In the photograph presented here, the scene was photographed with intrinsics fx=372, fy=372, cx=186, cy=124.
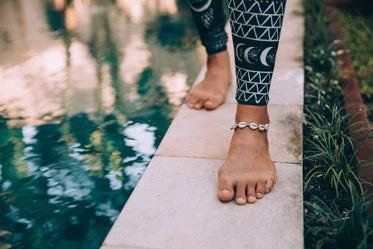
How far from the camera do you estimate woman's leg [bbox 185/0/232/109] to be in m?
1.67

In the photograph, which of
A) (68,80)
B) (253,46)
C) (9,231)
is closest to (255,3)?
(253,46)

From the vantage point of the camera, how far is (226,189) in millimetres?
1156

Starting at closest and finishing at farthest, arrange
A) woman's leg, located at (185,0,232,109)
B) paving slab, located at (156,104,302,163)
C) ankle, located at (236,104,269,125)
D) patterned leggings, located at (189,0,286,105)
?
patterned leggings, located at (189,0,286,105) < ankle, located at (236,104,269,125) < paving slab, located at (156,104,302,163) < woman's leg, located at (185,0,232,109)

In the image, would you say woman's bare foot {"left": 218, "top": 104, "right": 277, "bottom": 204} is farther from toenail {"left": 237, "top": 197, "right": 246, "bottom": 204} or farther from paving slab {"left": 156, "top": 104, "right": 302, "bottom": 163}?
paving slab {"left": 156, "top": 104, "right": 302, "bottom": 163}

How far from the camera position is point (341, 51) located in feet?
7.67

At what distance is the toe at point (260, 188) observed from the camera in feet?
3.83

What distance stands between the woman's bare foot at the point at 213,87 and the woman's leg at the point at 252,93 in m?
0.45

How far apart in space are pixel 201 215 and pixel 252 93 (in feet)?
1.40

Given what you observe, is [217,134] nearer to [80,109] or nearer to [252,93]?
[252,93]

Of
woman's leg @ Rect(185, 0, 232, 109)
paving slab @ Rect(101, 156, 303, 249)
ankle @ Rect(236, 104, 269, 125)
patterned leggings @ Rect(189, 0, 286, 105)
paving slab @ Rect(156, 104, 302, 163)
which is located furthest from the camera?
woman's leg @ Rect(185, 0, 232, 109)

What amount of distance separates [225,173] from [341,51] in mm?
1541

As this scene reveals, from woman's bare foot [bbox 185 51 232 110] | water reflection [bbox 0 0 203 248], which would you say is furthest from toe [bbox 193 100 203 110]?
water reflection [bbox 0 0 203 248]

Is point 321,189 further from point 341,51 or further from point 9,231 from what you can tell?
Result: point 341,51

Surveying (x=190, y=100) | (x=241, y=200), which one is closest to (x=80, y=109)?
(x=190, y=100)
